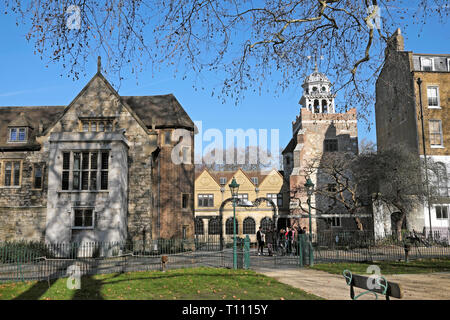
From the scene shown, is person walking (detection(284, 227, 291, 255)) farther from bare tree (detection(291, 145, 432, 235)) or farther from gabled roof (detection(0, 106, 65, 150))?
gabled roof (detection(0, 106, 65, 150))

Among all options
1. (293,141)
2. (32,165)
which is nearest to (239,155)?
(293,141)

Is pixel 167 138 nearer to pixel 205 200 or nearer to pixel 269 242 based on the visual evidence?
pixel 269 242

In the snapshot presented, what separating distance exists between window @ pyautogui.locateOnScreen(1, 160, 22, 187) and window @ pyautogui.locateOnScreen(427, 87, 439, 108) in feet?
109

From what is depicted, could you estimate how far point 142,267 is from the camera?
57.3 ft

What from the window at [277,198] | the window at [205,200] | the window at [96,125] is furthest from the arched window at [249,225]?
the window at [96,125]

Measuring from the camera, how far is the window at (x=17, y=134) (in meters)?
28.3

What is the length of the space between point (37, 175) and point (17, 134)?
12.2 feet

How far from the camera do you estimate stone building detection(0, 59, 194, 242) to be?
24.3 meters

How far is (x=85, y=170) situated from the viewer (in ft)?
81.1

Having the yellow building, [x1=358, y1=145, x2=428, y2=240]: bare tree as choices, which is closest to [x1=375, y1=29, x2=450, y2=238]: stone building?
[x1=358, y1=145, x2=428, y2=240]: bare tree

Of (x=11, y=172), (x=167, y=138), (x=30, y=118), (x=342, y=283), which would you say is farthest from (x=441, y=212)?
(x=30, y=118)

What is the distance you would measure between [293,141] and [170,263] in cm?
3967

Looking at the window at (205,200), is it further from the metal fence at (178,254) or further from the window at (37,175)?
the window at (37,175)
